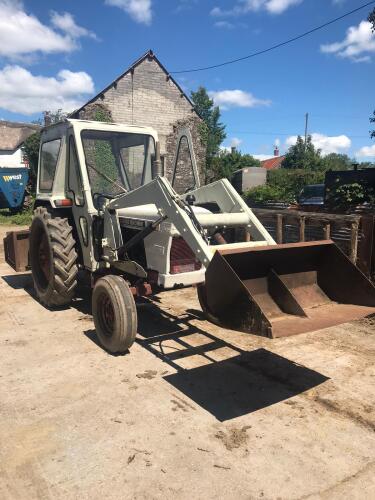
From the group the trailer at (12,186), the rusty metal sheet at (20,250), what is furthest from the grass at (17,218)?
the rusty metal sheet at (20,250)

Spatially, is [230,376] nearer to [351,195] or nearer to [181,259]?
[181,259]

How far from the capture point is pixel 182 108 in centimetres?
2208

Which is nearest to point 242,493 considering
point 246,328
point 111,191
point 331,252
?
point 246,328

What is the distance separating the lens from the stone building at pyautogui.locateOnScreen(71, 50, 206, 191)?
2003 cm

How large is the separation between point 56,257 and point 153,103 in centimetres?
1750

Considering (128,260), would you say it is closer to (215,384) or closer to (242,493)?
(215,384)

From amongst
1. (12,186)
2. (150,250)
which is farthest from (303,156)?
(150,250)

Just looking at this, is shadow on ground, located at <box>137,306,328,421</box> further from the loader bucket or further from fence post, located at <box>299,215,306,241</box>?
fence post, located at <box>299,215,306,241</box>

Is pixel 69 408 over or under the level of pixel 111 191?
under

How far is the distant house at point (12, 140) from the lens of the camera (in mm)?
45156

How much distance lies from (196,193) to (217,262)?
2.20m

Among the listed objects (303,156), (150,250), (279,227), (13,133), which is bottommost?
(150,250)

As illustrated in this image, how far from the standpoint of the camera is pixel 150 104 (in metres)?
21.2

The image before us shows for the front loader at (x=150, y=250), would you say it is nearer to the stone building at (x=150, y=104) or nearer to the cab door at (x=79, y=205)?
the cab door at (x=79, y=205)
